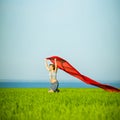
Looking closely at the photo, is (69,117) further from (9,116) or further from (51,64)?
(51,64)

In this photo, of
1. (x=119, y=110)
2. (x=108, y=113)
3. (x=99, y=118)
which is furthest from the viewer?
(x=119, y=110)

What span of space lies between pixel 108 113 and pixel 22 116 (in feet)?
5.59

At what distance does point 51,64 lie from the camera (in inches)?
527

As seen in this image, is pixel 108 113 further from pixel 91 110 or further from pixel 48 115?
pixel 48 115

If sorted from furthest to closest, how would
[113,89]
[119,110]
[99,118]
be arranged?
1. [113,89]
2. [119,110]
3. [99,118]

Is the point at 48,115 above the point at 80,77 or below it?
below

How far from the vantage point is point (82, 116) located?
5785 mm

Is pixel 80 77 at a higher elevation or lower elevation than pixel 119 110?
higher

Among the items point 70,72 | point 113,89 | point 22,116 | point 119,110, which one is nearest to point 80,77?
point 70,72

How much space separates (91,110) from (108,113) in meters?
0.43

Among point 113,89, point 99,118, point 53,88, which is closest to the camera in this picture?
point 99,118

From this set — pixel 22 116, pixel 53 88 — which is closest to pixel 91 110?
pixel 22 116

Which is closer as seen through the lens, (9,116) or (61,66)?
(9,116)

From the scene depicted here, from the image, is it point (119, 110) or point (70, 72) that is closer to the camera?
point (119, 110)
